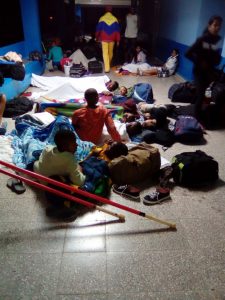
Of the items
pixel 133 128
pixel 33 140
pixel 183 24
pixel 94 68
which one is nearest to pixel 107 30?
pixel 94 68

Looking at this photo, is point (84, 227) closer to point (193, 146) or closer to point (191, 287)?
point (191, 287)

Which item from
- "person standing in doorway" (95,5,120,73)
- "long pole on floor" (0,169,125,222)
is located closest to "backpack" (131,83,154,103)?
"long pole on floor" (0,169,125,222)

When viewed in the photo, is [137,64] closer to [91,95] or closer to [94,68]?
[94,68]

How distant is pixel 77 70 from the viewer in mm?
6246

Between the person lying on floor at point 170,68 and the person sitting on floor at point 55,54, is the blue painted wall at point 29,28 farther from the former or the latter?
the person lying on floor at point 170,68

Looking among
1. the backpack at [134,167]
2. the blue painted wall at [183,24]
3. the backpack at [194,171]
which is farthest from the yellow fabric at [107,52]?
the backpack at [194,171]

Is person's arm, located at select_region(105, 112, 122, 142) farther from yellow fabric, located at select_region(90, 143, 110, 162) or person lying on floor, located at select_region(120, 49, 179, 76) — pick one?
person lying on floor, located at select_region(120, 49, 179, 76)

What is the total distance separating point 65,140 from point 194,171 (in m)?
1.15

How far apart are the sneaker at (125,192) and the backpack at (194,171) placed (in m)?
0.43

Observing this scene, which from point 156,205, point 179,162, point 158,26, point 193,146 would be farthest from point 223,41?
point 158,26

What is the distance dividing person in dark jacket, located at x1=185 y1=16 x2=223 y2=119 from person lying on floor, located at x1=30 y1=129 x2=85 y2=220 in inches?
89.8

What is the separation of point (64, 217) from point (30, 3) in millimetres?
5560

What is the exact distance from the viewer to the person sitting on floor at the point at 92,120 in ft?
8.71

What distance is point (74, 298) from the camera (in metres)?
1.36
